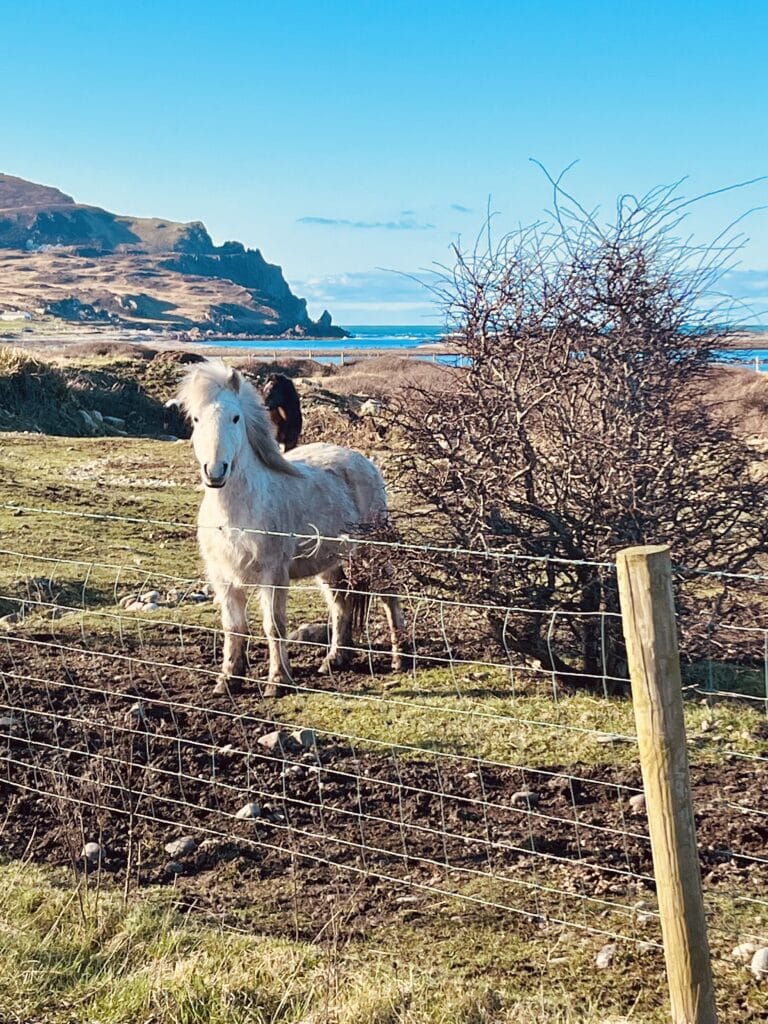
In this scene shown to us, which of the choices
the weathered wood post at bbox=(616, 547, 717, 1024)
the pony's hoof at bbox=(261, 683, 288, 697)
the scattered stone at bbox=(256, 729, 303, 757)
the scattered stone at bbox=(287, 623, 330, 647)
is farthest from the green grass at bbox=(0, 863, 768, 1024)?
the scattered stone at bbox=(287, 623, 330, 647)

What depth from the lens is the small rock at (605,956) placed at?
3467mm

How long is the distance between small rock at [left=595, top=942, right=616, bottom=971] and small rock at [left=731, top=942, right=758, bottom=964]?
1.32 feet

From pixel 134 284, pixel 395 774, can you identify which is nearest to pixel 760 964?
pixel 395 774

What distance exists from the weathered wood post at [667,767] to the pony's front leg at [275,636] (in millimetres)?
4039

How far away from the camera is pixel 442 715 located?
6.21 m

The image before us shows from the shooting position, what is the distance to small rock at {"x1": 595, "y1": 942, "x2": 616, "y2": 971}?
11.4 feet

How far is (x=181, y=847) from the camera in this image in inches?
177

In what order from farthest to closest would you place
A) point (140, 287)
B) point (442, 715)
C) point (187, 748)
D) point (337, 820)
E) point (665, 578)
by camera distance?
point (140, 287) → point (442, 715) → point (187, 748) → point (337, 820) → point (665, 578)

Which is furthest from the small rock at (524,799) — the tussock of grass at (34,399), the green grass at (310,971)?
the tussock of grass at (34,399)

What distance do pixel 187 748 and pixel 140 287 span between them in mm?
147463

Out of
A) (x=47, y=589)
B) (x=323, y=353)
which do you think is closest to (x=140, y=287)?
(x=323, y=353)

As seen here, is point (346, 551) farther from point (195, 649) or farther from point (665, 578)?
point (665, 578)

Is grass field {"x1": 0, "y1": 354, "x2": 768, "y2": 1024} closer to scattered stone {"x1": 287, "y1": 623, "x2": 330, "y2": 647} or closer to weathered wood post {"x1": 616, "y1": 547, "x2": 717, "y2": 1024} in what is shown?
weathered wood post {"x1": 616, "y1": 547, "x2": 717, "y2": 1024}

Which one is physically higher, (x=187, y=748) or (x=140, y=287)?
(x=140, y=287)
